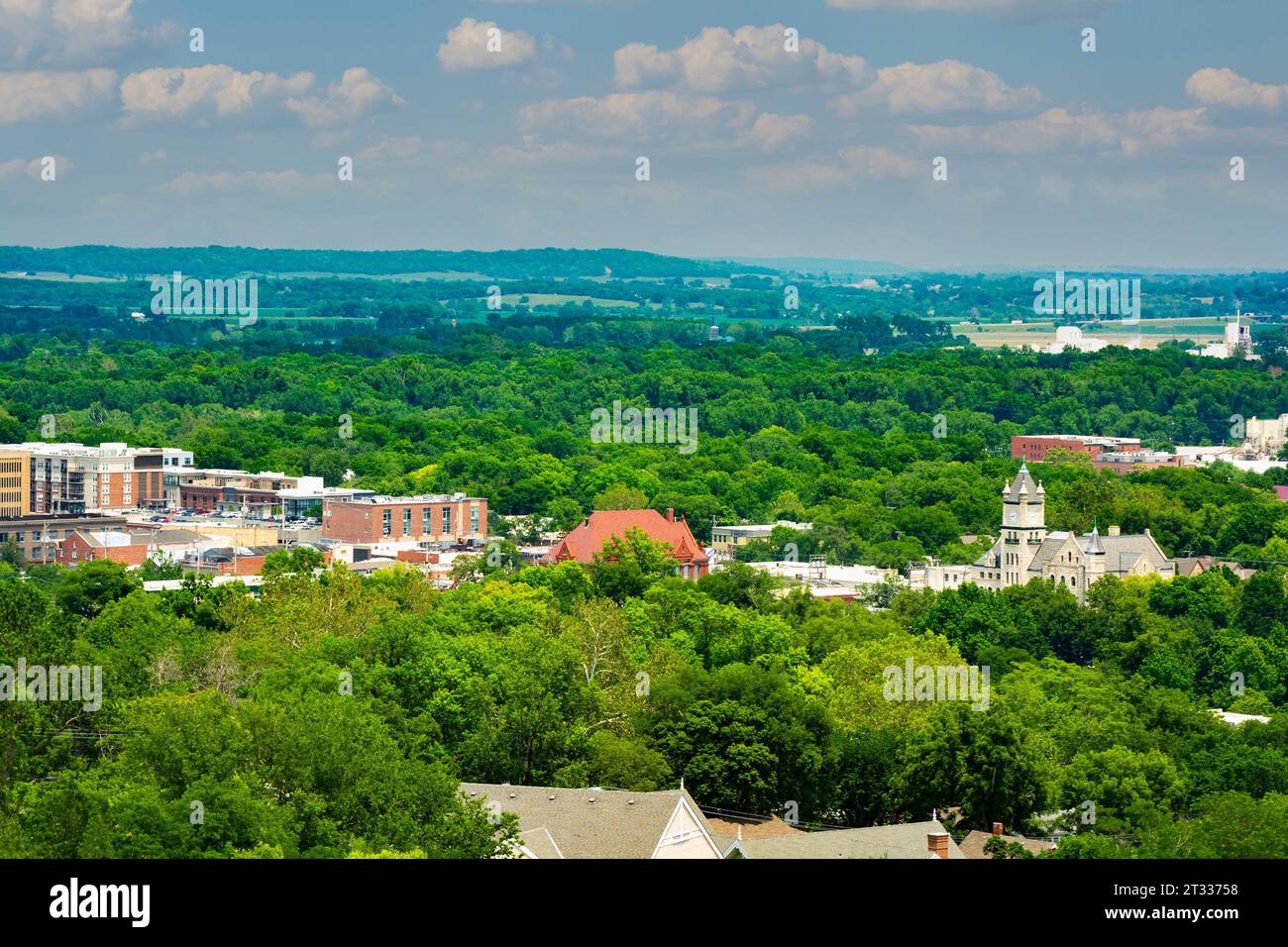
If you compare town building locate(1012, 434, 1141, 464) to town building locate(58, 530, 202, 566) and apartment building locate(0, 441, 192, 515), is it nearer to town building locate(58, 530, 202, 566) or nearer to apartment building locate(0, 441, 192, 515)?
apartment building locate(0, 441, 192, 515)

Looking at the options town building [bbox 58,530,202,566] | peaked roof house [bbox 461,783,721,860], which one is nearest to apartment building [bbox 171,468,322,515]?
town building [bbox 58,530,202,566]

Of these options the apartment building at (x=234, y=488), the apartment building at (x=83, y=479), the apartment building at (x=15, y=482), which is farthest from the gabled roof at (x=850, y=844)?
the apartment building at (x=15, y=482)

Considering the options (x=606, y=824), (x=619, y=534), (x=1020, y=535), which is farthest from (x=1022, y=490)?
(x=606, y=824)

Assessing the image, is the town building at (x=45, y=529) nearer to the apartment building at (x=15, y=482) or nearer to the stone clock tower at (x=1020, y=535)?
the apartment building at (x=15, y=482)

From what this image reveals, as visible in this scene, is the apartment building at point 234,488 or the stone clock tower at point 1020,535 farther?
the apartment building at point 234,488

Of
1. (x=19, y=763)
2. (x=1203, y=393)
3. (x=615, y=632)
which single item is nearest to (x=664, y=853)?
(x=19, y=763)
